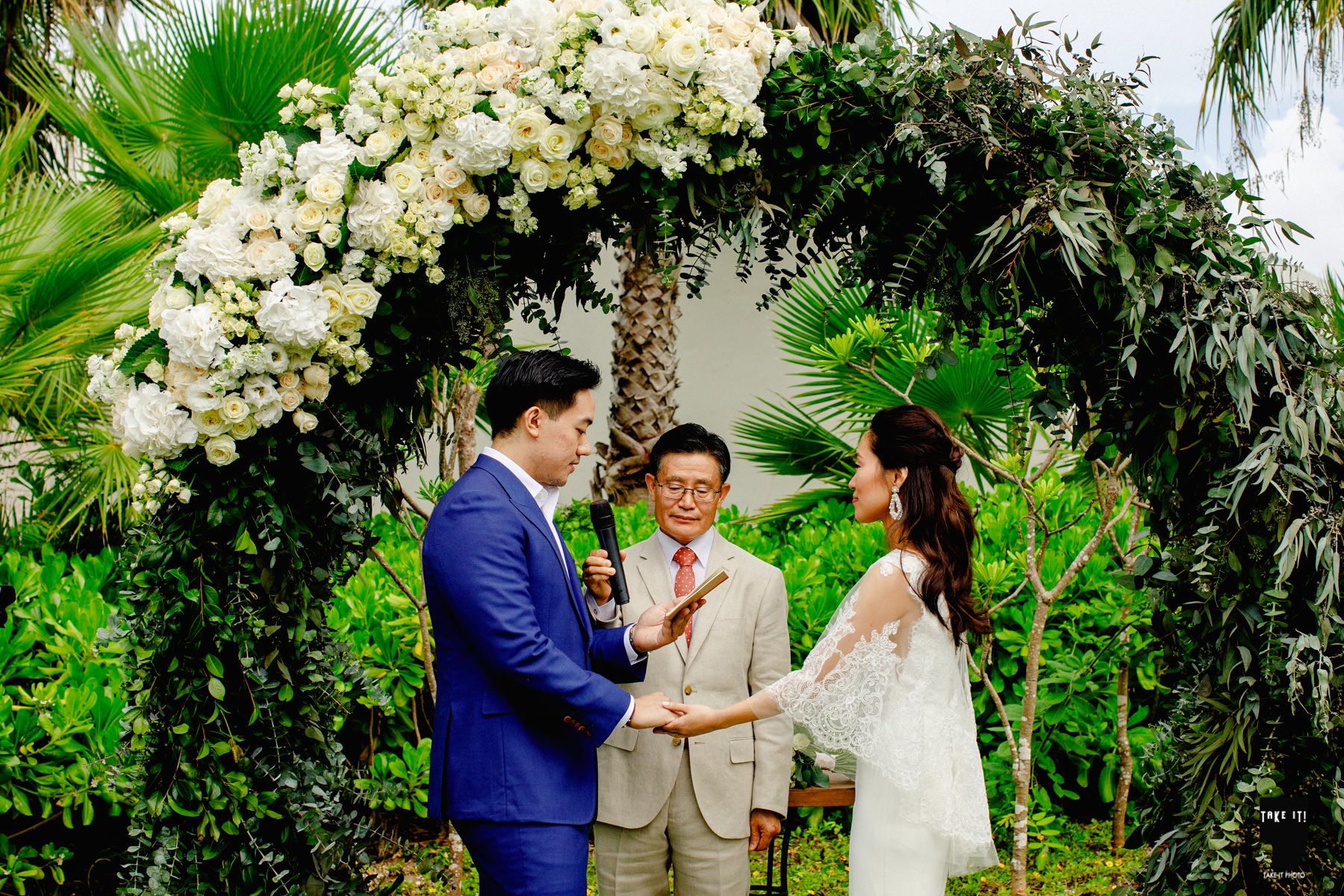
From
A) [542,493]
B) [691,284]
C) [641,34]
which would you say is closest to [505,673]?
[542,493]

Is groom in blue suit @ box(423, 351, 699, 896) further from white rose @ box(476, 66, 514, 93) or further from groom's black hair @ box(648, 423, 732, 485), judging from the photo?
white rose @ box(476, 66, 514, 93)

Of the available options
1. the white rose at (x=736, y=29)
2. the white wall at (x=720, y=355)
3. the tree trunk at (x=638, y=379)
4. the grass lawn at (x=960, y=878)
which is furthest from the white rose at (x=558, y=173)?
the white wall at (x=720, y=355)

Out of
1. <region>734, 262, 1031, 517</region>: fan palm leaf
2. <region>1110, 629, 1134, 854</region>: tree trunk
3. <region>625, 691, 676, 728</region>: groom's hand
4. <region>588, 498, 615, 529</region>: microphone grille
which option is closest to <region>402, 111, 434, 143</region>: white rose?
<region>588, 498, 615, 529</region>: microphone grille

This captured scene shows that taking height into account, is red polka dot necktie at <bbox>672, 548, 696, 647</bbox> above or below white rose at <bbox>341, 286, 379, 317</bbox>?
below

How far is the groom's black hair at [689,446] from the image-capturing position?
3.20 metres

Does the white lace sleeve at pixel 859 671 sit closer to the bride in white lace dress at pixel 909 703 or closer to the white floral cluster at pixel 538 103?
the bride in white lace dress at pixel 909 703

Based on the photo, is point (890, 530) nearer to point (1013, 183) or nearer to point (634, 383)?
point (1013, 183)

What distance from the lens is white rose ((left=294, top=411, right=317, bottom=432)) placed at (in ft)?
8.68

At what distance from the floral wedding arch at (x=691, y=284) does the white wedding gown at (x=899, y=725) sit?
682 mm

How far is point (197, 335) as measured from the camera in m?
2.51

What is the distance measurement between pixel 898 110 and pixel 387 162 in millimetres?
1394

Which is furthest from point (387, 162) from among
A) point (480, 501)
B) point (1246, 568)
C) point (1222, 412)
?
point (1246, 568)

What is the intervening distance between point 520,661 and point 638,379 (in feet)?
15.8

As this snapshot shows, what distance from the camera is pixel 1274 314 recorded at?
265 centimetres
